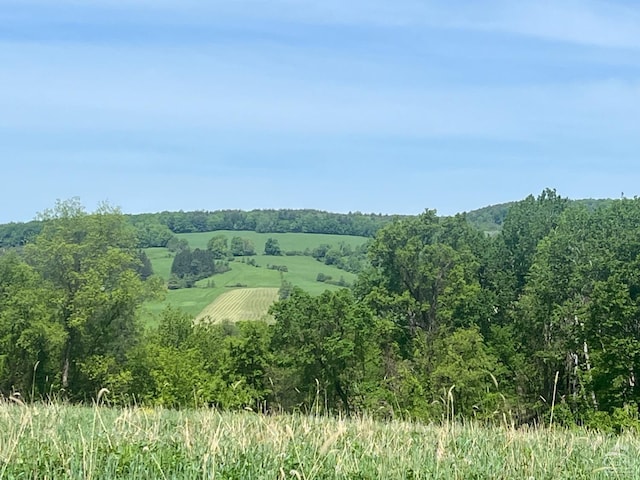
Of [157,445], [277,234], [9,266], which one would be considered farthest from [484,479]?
[277,234]

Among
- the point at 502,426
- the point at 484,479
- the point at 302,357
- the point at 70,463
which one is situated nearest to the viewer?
the point at 70,463

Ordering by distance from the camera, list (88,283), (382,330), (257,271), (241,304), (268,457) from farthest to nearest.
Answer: (257,271) < (241,304) < (382,330) < (88,283) < (268,457)

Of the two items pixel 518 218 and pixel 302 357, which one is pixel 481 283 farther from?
pixel 302 357

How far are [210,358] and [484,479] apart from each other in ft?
169

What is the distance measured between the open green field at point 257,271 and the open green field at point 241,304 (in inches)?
60.3

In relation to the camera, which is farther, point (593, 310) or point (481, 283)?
point (481, 283)

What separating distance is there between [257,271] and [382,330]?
64682 mm

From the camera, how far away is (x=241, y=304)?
→ 9012 centimetres

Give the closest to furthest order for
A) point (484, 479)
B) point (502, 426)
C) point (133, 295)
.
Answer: point (484, 479) → point (502, 426) → point (133, 295)

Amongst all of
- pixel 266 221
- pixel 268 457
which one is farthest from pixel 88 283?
pixel 266 221

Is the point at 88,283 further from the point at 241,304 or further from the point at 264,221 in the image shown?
the point at 264,221

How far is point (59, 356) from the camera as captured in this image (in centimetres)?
4300

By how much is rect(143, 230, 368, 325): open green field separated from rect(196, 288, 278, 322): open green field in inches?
60.3

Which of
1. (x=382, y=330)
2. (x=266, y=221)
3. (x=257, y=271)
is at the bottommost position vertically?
(x=382, y=330)
